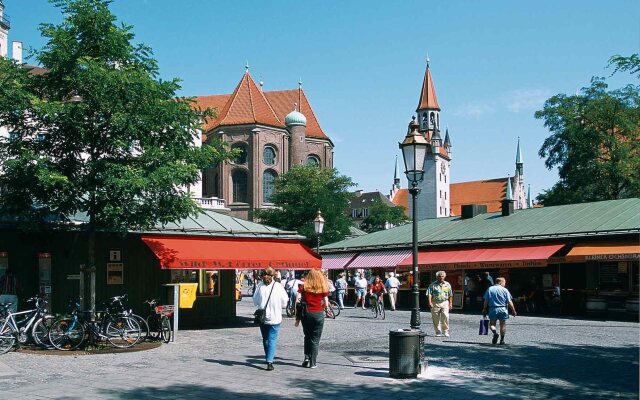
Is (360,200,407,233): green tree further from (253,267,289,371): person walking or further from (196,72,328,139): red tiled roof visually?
(253,267,289,371): person walking

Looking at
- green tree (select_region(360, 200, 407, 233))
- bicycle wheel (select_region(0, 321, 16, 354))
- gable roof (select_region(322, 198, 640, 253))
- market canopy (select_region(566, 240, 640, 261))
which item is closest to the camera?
bicycle wheel (select_region(0, 321, 16, 354))

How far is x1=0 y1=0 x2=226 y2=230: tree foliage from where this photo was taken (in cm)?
1555

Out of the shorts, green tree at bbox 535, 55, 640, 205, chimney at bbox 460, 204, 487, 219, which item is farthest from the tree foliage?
green tree at bbox 535, 55, 640, 205

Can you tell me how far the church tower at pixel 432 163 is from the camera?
408 feet

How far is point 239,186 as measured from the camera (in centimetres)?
8388

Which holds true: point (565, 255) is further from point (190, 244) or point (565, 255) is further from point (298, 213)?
point (298, 213)

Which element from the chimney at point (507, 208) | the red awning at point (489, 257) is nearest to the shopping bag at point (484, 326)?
the red awning at point (489, 257)

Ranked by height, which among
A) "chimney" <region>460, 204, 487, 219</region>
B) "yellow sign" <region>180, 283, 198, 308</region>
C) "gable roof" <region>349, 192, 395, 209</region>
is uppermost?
"gable roof" <region>349, 192, 395, 209</region>

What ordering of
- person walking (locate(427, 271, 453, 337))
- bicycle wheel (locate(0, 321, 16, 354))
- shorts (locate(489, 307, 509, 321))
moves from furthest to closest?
1. person walking (locate(427, 271, 453, 337))
2. shorts (locate(489, 307, 509, 321))
3. bicycle wheel (locate(0, 321, 16, 354))

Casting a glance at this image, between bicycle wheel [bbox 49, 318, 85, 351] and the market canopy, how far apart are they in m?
Answer: 17.4

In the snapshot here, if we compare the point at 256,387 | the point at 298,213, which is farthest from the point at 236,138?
the point at 256,387

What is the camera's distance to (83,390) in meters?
10.6

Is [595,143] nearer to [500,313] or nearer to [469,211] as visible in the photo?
[469,211]

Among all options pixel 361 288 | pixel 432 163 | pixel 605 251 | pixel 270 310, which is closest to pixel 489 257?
pixel 605 251
